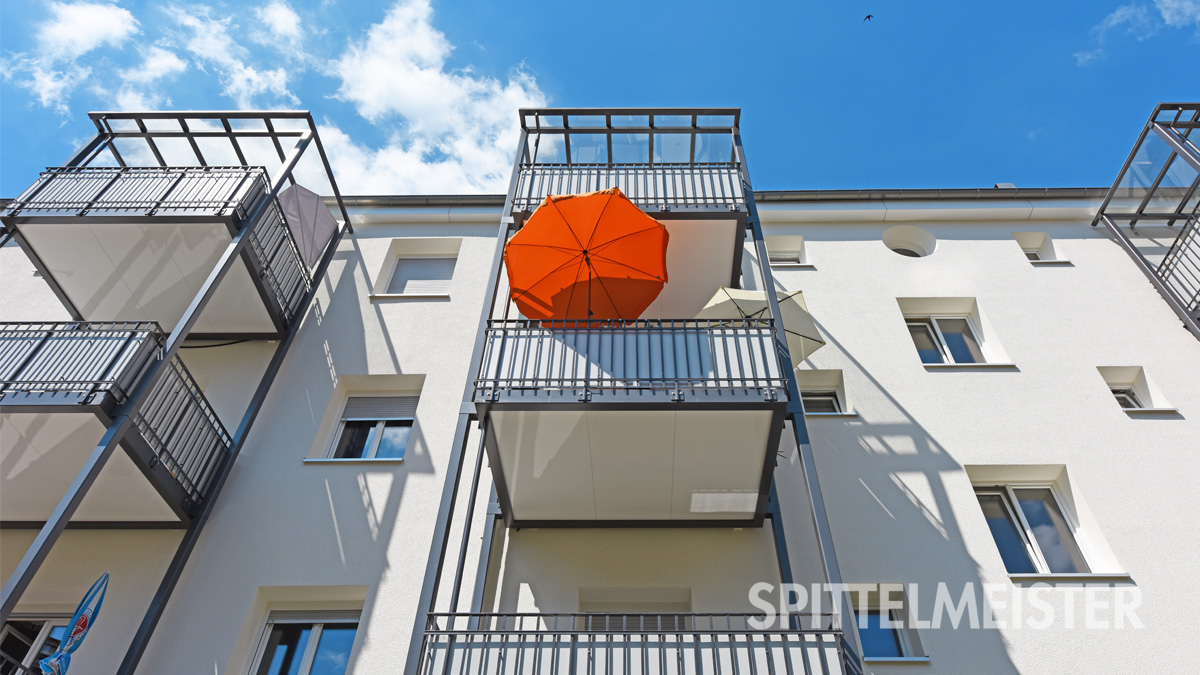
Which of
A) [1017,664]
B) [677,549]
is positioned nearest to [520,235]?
[677,549]

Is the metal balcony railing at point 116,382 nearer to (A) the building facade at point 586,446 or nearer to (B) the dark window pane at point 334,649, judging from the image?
(A) the building facade at point 586,446

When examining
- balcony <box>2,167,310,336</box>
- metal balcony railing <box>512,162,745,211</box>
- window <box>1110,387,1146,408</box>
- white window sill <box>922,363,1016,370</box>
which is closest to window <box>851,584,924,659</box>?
white window sill <box>922,363,1016,370</box>

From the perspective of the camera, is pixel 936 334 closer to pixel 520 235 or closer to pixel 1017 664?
pixel 1017 664

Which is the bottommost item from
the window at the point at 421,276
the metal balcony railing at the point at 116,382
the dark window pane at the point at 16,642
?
the dark window pane at the point at 16,642

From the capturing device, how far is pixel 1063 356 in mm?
10016

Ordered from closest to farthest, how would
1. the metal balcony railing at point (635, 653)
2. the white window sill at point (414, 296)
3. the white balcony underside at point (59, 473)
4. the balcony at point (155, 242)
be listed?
1. the metal balcony railing at point (635, 653)
2. the white balcony underside at point (59, 473)
3. the balcony at point (155, 242)
4. the white window sill at point (414, 296)

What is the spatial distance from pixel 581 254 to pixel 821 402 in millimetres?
3803

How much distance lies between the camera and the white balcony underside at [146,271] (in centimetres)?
1014

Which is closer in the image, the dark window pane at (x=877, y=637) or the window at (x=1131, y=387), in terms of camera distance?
the dark window pane at (x=877, y=637)

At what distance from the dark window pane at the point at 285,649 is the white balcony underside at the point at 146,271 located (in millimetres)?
4270

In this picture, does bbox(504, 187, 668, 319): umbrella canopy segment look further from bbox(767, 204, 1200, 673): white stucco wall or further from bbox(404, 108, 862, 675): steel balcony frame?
bbox(767, 204, 1200, 673): white stucco wall

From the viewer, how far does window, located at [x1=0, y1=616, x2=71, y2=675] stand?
24.9 ft

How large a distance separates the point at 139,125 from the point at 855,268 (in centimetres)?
1099

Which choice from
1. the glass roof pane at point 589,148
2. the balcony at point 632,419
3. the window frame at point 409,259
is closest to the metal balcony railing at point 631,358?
the balcony at point 632,419
